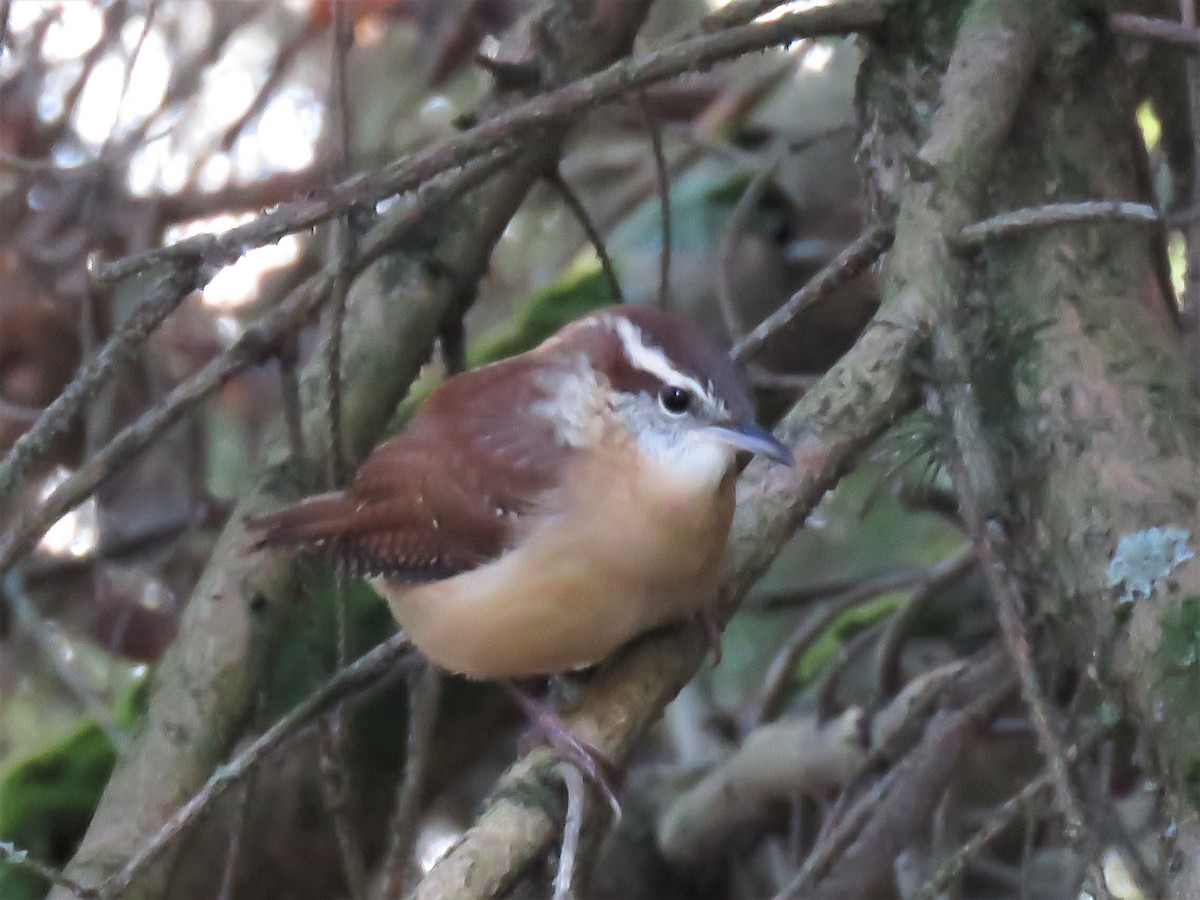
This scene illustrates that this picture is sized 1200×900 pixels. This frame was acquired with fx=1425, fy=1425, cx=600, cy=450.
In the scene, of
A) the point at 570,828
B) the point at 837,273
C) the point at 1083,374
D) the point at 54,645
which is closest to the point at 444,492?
the point at 837,273

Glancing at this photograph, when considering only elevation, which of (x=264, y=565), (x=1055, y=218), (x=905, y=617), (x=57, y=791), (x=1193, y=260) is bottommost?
(x=905, y=617)

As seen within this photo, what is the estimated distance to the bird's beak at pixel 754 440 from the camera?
187cm

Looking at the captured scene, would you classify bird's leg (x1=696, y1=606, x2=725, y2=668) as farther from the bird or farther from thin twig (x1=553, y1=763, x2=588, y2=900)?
thin twig (x1=553, y1=763, x2=588, y2=900)

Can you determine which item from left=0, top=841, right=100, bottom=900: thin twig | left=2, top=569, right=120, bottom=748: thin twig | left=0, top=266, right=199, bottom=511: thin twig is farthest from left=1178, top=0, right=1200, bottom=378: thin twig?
left=2, top=569, right=120, bottom=748: thin twig

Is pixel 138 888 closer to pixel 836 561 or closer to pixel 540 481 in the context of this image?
pixel 540 481

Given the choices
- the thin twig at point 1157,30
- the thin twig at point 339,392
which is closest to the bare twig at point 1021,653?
→ the thin twig at point 1157,30

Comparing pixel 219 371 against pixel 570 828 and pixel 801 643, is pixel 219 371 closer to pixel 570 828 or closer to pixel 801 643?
pixel 570 828

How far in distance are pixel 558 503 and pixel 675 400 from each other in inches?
9.0

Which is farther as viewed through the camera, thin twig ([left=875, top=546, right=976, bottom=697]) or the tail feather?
thin twig ([left=875, top=546, right=976, bottom=697])

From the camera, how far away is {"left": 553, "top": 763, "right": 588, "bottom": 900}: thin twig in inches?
55.4

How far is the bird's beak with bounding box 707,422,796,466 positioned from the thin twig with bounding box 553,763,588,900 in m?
0.49

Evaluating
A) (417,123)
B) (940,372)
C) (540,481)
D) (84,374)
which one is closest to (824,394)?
(940,372)

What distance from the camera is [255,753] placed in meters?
1.90

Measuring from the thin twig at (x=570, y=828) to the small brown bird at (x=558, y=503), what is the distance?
1.17 ft
